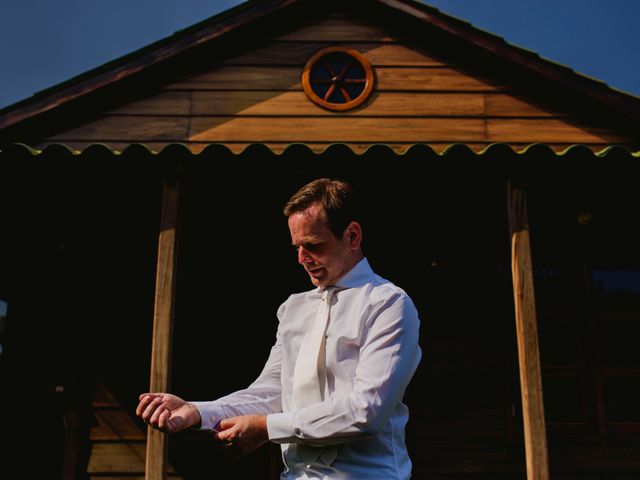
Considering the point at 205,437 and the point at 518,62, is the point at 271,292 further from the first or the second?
the point at 205,437

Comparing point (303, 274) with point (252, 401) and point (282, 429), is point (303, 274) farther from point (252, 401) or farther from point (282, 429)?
point (282, 429)

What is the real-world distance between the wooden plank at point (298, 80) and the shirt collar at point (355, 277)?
545 cm

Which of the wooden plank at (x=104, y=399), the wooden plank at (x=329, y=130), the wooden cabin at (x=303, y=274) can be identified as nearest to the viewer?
the wooden cabin at (x=303, y=274)

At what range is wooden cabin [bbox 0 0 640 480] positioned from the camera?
6504mm

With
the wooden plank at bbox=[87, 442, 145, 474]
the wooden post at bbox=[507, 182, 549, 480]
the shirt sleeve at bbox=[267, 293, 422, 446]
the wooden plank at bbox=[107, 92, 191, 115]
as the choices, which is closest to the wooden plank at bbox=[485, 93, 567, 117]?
the wooden post at bbox=[507, 182, 549, 480]

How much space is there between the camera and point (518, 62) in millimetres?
7098

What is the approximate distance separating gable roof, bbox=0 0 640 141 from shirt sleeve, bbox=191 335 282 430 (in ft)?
18.5

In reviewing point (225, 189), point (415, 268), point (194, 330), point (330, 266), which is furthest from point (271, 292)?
point (330, 266)

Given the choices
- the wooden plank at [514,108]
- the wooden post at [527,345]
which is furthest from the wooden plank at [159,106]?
the wooden post at [527,345]

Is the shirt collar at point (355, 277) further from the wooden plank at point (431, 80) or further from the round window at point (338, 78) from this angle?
the wooden plank at point (431, 80)

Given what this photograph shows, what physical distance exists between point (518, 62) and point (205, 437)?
6.38m

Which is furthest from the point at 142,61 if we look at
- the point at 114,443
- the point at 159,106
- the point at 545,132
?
the point at 545,132

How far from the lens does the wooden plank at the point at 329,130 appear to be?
23.0 feet

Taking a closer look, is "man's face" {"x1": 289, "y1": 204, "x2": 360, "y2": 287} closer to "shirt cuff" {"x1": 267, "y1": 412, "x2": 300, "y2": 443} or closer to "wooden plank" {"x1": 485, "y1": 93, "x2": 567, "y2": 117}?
"shirt cuff" {"x1": 267, "y1": 412, "x2": 300, "y2": 443}
